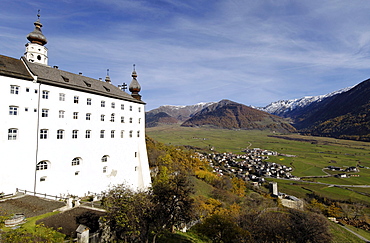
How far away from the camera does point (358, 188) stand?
282 ft

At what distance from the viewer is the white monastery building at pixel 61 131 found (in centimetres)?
2458

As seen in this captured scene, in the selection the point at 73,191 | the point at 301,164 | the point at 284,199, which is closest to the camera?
the point at 73,191

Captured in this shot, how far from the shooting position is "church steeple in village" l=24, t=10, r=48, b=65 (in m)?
36.1

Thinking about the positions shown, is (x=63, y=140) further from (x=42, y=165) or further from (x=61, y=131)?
(x=42, y=165)

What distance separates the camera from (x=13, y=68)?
A: 83.6ft

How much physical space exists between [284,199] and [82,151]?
226ft

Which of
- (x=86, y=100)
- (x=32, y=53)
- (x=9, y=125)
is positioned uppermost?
(x=32, y=53)

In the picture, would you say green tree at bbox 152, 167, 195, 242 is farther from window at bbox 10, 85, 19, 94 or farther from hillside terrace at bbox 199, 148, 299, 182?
hillside terrace at bbox 199, 148, 299, 182

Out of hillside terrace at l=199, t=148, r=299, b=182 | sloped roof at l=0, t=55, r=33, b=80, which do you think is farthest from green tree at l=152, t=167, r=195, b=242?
hillside terrace at l=199, t=148, r=299, b=182

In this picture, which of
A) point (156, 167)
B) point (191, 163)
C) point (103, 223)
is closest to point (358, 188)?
point (191, 163)

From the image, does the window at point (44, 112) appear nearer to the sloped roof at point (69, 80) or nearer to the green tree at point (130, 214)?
the sloped roof at point (69, 80)

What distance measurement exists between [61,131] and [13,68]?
9.84 meters

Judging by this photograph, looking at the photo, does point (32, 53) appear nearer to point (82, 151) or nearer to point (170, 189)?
point (82, 151)

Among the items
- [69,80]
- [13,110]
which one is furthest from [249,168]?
[13,110]
